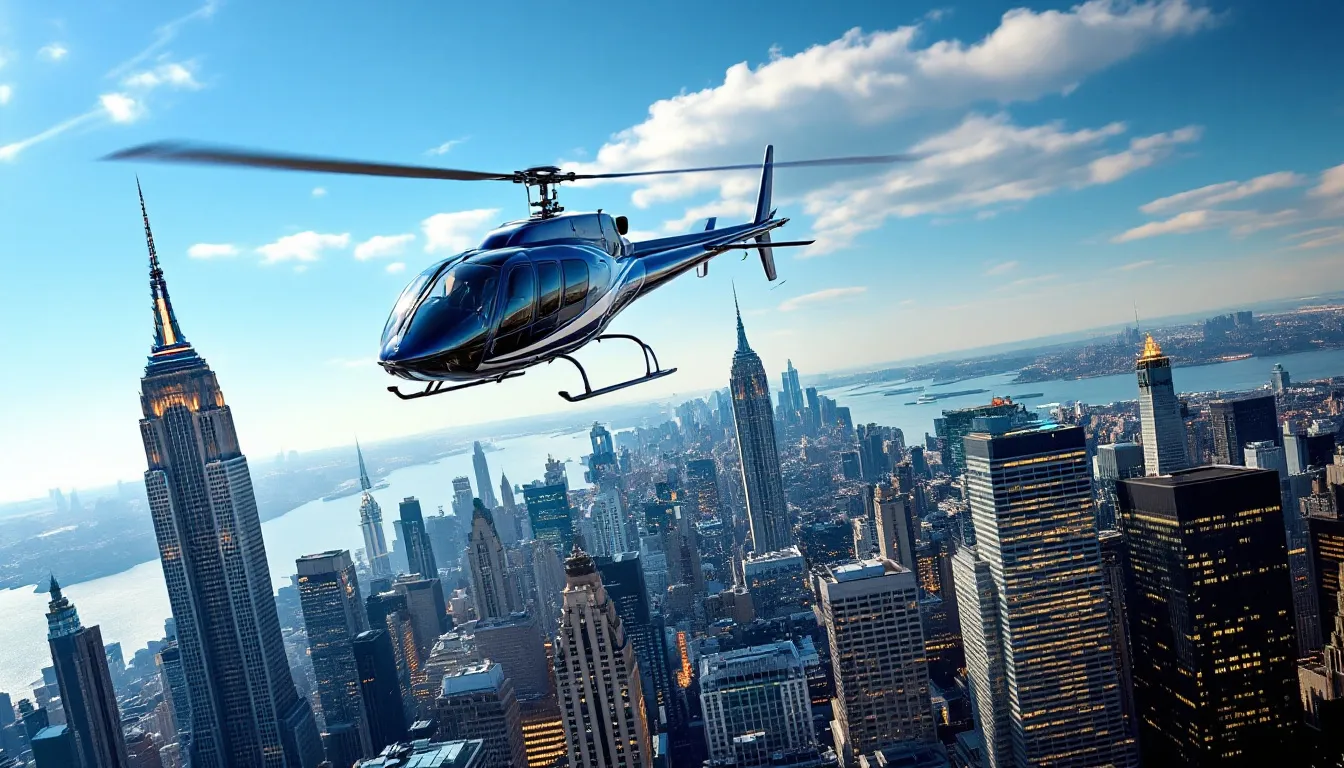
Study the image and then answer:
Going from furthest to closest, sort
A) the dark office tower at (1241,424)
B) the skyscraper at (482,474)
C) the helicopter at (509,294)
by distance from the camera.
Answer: the skyscraper at (482,474) < the dark office tower at (1241,424) < the helicopter at (509,294)

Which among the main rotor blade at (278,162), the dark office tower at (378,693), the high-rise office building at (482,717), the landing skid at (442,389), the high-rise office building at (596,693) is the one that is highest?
the main rotor blade at (278,162)

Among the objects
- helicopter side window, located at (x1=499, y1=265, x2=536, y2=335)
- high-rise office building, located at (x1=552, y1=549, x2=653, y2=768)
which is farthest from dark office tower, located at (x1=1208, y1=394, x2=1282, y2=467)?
helicopter side window, located at (x1=499, y1=265, x2=536, y2=335)

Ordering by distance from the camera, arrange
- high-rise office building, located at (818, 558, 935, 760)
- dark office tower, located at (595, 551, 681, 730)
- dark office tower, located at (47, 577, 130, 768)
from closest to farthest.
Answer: high-rise office building, located at (818, 558, 935, 760), dark office tower, located at (47, 577, 130, 768), dark office tower, located at (595, 551, 681, 730)

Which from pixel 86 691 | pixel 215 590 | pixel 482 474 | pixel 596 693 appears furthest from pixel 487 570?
pixel 482 474

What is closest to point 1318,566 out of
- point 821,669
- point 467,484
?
point 821,669

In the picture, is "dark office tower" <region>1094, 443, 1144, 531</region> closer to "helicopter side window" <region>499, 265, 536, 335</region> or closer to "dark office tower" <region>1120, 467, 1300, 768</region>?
"dark office tower" <region>1120, 467, 1300, 768</region>

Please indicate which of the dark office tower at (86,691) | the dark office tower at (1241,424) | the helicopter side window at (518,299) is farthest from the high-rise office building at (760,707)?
the dark office tower at (1241,424)

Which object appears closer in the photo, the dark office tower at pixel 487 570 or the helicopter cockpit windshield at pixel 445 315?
the helicopter cockpit windshield at pixel 445 315

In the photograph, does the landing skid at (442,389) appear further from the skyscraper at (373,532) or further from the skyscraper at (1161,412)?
the skyscraper at (373,532)

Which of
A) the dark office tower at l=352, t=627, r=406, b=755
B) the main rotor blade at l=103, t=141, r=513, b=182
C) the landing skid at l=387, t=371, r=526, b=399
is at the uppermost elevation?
the main rotor blade at l=103, t=141, r=513, b=182
